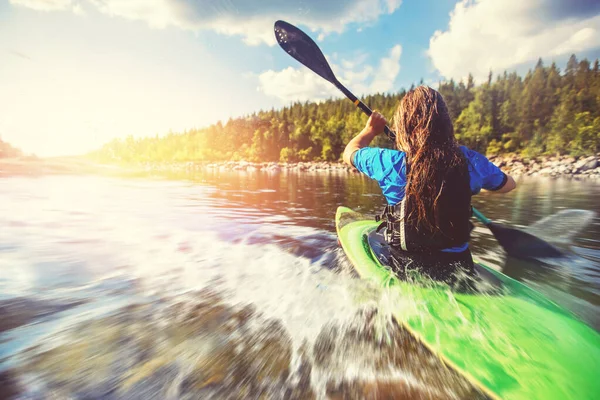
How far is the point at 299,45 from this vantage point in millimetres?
4871

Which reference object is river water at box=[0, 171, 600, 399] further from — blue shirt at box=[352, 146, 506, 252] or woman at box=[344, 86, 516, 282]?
blue shirt at box=[352, 146, 506, 252]

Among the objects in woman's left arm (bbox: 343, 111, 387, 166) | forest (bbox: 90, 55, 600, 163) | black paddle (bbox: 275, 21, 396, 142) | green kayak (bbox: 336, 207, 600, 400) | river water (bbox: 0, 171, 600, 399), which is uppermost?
forest (bbox: 90, 55, 600, 163)

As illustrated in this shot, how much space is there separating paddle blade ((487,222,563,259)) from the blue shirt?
5.73ft

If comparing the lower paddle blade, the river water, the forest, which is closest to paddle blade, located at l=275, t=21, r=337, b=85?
the river water

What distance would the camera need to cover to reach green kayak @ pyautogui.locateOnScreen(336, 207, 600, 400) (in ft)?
5.08

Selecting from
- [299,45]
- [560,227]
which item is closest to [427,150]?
[299,45]

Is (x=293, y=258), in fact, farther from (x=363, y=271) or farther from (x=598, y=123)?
(x=598, y=123)

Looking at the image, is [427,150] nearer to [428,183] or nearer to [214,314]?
[428,183]

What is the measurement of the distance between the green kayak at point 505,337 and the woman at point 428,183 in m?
0.27

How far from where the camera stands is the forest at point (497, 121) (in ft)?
152

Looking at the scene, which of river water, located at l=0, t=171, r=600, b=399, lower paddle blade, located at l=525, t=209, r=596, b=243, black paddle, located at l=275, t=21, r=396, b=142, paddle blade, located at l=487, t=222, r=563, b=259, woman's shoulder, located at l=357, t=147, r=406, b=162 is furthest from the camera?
black paddle, located at l=275, t=21, r=396, b=142

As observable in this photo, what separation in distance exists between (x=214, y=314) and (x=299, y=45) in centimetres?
454

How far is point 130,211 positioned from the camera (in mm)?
7797

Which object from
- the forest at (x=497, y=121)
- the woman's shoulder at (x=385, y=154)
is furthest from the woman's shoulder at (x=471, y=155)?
the forest at (x=497, y=121)
